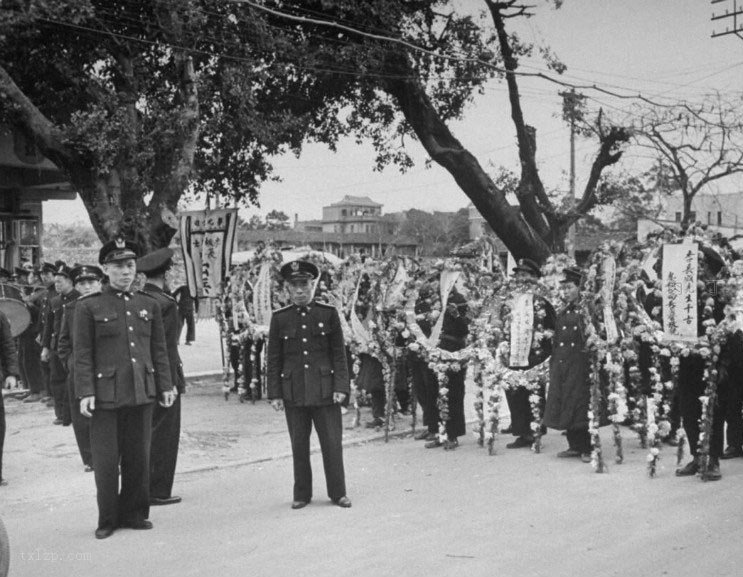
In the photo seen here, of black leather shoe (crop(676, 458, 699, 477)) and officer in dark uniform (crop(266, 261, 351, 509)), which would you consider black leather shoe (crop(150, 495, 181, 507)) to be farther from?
black leather shoe (crop(676, 458, 699, 477))

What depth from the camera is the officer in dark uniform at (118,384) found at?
5844mm

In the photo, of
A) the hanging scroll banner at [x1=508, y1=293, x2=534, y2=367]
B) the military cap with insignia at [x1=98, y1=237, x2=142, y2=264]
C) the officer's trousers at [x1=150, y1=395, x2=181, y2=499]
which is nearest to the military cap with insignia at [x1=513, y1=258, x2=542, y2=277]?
the hanging scroll banner at [x1=508, y1=293, x2=534, y2=367]

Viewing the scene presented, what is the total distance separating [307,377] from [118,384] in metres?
1.41

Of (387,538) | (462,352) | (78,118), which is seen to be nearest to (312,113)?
(78,118)

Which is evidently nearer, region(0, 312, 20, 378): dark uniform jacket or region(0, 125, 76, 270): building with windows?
region(0, 312, 20, 378): dark uniform jacket

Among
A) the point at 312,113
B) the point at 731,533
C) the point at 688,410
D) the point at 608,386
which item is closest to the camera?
the point at 731,533

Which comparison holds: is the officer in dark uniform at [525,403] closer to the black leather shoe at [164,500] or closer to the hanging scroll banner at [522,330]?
the hanging scroll banner at [522,330]

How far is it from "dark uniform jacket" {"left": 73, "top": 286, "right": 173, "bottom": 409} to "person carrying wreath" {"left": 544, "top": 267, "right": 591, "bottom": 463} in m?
3.88

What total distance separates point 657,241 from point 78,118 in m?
8.09

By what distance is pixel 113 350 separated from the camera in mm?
5930

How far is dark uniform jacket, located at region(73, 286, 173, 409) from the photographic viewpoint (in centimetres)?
582

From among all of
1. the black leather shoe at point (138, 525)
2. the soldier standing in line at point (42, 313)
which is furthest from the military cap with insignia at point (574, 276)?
the soldier standing in line at point (42, 313)

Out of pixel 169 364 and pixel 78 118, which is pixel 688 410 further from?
pixel 78 118

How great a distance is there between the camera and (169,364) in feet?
21.1
